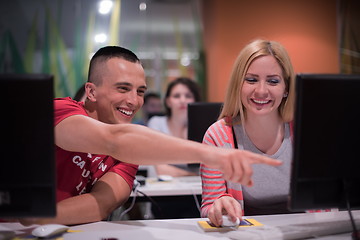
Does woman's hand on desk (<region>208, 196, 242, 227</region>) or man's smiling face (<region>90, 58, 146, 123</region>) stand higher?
→ man's smiling face (<region>90, 58, 146, 123</region>)

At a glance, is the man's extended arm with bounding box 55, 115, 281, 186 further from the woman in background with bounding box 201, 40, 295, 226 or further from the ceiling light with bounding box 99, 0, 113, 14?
the ceiling light with bounding box 99, 0, 113, 14

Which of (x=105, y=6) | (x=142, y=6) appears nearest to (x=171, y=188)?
(x=105, y=6)

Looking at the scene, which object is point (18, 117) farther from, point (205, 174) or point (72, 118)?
point (205, 174)

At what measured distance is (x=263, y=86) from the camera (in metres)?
1.69

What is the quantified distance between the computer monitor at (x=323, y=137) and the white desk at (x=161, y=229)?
0.81ft

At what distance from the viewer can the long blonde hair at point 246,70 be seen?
171cm

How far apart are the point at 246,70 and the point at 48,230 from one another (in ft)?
3.61

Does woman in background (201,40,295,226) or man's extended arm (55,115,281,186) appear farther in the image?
woman in background (201,40,295,226)

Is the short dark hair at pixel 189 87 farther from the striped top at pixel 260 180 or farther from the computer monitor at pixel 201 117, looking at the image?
the striped top at pixel 260 180

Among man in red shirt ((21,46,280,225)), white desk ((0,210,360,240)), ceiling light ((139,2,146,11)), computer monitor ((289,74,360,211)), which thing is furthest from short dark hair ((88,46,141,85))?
ceiling light ((139,2,146,11))

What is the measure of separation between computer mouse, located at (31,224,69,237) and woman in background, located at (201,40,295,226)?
0.63 m

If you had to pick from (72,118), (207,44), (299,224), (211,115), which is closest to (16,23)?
(207,44)

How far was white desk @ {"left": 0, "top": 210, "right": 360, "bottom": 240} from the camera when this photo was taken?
119cm

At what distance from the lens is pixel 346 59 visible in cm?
504
